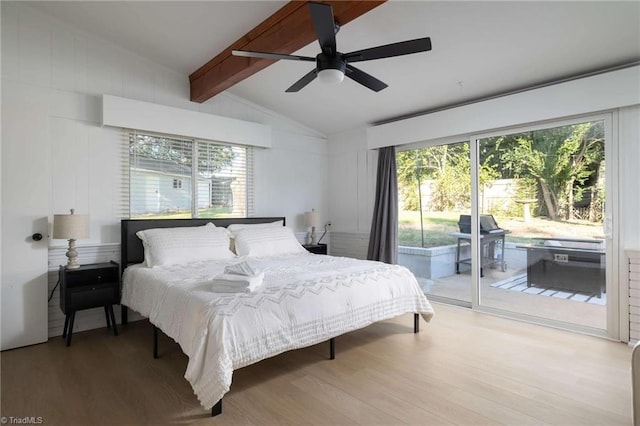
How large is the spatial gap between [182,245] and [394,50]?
2732mm

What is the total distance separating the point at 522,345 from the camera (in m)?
3.04

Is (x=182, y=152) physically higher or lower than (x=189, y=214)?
higher

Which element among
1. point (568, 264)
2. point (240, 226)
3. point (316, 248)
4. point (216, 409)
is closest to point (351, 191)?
point (316, 248)

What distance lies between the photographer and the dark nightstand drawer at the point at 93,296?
10.3 feet

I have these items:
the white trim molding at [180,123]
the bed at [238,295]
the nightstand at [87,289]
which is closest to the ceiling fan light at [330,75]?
the bed at [238,295]

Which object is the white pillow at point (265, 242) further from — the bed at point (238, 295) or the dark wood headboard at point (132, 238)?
the dark wood headboard at point (132, 238)

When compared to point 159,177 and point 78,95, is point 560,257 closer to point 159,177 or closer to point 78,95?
point 159,177

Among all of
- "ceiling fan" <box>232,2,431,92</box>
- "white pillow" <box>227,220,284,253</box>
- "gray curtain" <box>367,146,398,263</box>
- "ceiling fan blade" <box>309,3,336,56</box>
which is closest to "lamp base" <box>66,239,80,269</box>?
"white pillow" <box>227,220,284,253</box>

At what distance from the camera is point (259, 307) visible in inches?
88.3

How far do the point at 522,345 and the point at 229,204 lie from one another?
3.73 meters

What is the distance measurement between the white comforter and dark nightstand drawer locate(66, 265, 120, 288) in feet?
0.46

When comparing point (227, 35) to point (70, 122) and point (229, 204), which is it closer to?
point (70, 122)

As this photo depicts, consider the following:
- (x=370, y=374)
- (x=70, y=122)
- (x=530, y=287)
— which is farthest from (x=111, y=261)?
(x=530, y=287)

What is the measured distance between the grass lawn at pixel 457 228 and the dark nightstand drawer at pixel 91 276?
3.67 m
